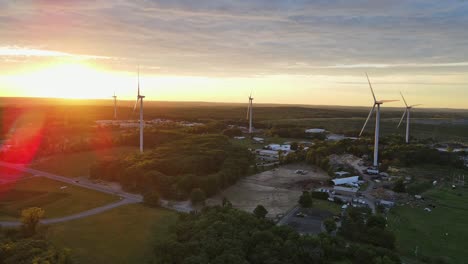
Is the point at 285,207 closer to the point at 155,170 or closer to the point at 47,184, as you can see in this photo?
the point at 155,170

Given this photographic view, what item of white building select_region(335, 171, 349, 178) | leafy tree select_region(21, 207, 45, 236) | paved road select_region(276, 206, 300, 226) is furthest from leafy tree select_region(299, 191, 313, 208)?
leafy tree select_region(21, 207, 45, 236)

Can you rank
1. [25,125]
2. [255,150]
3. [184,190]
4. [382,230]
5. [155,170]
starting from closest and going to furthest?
1. [382,230]
2. [184,190]
3. [155,170]
4. [255,150]
5. [25,125]

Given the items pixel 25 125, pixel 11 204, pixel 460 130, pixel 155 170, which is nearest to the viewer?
pixel 11 204

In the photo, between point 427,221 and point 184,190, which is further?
point 184,190

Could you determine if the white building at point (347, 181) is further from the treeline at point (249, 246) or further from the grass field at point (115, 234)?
the grass field at point (115, 234)

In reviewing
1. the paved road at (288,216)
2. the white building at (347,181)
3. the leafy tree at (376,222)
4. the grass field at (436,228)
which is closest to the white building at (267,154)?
the white building at (347,181)

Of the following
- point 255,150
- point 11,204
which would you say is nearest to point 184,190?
point 11,204
